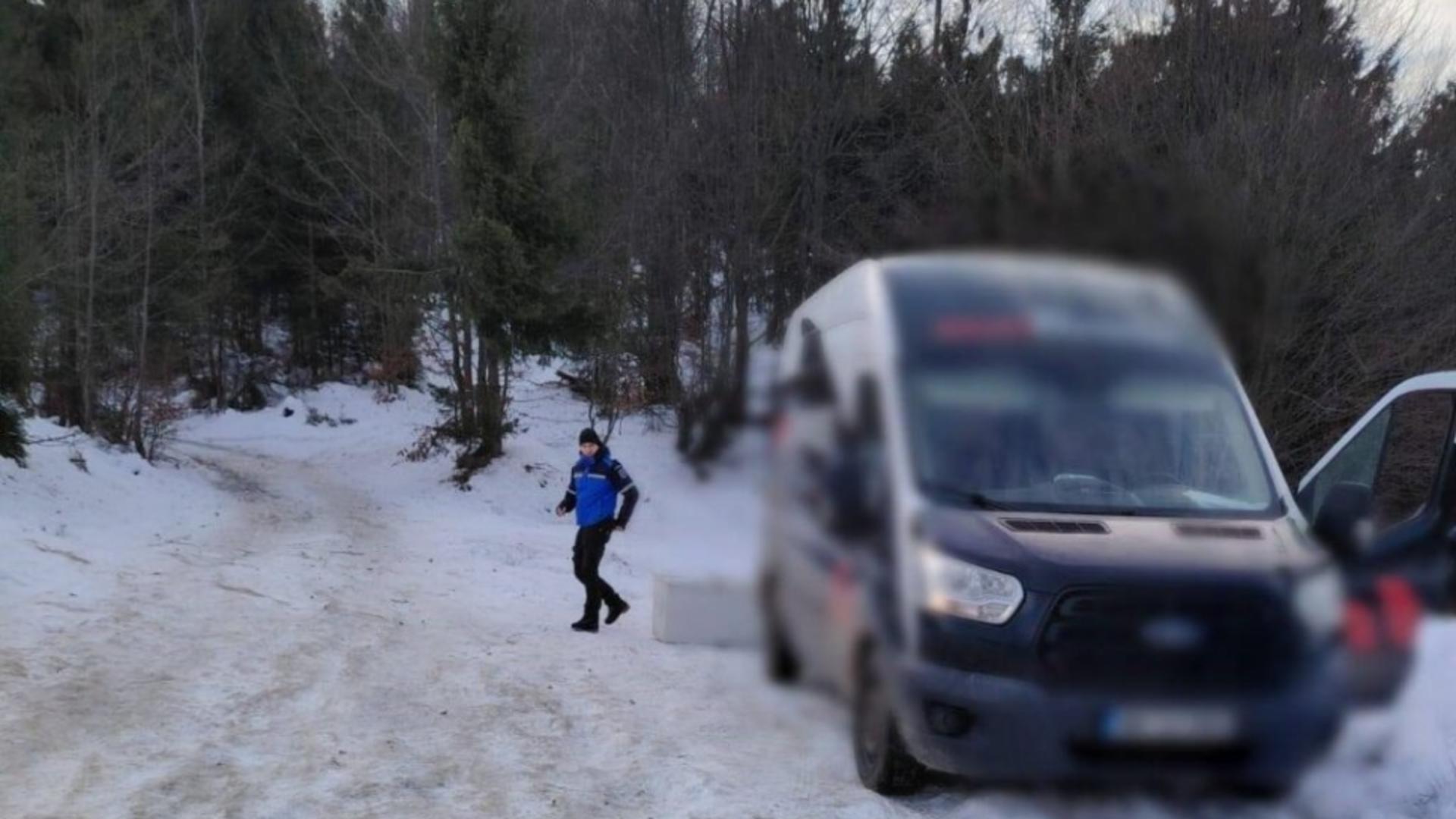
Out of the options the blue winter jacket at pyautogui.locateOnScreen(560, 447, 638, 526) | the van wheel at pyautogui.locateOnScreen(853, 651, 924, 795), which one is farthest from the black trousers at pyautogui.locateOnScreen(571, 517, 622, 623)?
the van wheel at pyautogui.locateOnScreen(853, 651, 924, 795)

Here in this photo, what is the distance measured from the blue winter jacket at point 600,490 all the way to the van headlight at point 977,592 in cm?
77

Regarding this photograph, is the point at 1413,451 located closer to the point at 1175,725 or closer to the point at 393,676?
the point at 1175,725

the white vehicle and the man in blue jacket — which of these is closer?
the white vehicle

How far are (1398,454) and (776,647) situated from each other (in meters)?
1.56

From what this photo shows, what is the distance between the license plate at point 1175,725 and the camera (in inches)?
31.1

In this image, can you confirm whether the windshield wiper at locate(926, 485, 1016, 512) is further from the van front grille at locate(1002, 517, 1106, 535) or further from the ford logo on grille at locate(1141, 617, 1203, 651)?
the ford logo on grille at locate(1141, 617, 1203, 651)

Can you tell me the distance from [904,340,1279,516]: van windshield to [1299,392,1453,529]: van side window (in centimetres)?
72

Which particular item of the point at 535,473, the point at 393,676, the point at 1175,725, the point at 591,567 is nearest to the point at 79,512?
the point at 393,676

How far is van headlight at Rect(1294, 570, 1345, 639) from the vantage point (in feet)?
2.50

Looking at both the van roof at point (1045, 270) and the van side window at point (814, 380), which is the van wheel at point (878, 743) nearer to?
the van side window at point (814, 380)

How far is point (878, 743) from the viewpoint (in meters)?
1.25

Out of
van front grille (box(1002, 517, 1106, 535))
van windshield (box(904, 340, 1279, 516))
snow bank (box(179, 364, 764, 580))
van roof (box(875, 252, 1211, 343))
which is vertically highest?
van roof (box(875, 252, 1211, 343))

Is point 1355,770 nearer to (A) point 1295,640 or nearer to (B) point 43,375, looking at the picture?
(A) point 1295,640

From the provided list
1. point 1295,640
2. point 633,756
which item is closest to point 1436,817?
point 1295,640
